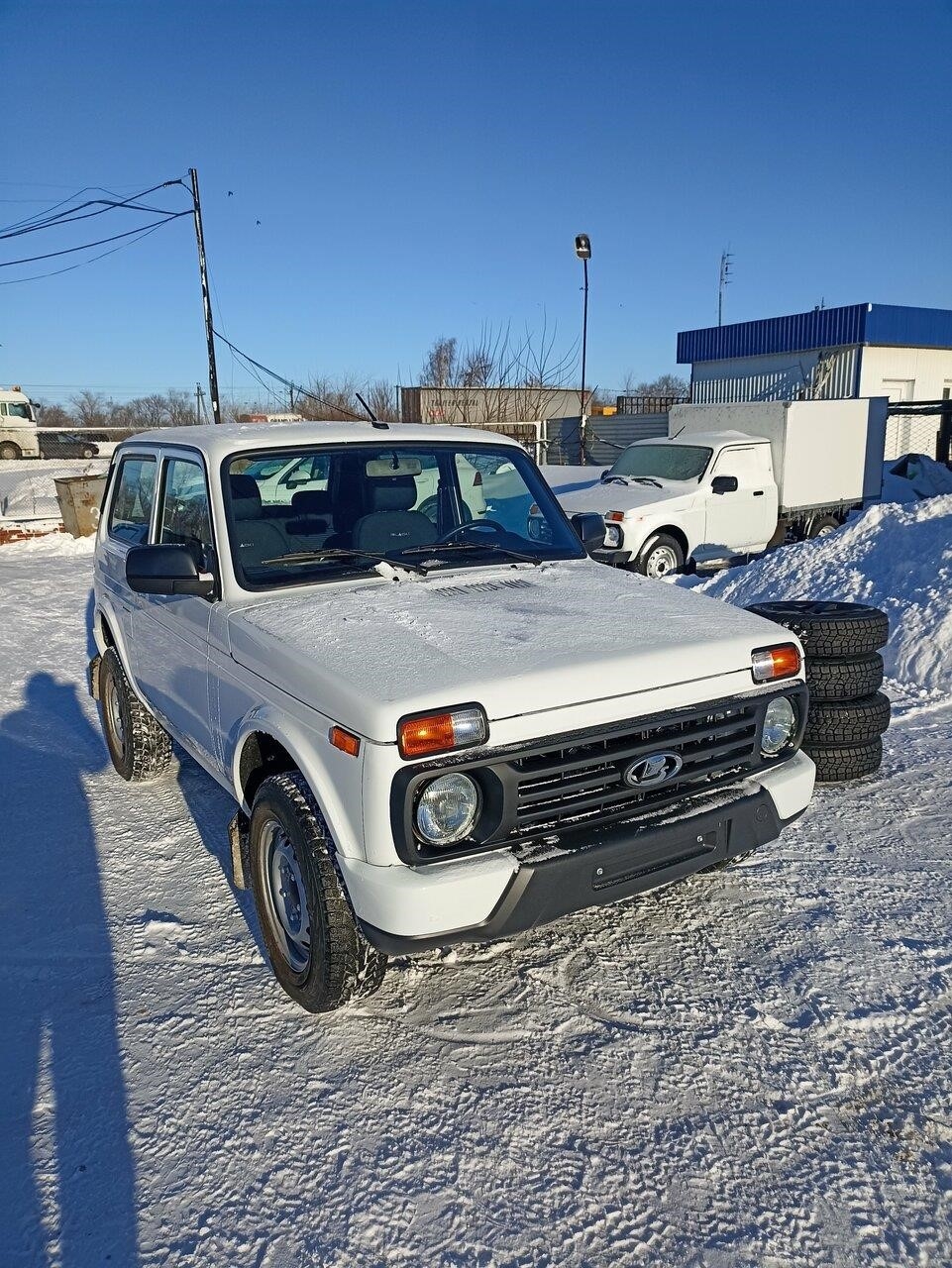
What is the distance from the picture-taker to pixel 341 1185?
2.40m

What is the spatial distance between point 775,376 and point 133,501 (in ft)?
101

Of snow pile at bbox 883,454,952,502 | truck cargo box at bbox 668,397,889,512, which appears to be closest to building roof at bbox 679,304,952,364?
snow pile at bbox 883,454,952,502

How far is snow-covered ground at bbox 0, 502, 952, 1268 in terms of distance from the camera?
2262 millimetres

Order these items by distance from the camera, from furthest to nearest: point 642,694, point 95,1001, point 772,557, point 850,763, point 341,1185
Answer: point 772,557 → point 850,763 → point 95,1001 → point 642,694 → point 341,1185

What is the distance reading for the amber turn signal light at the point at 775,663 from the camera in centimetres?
317

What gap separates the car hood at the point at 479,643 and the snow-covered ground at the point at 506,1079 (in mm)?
1139

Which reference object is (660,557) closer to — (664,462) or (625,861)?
(664,462)

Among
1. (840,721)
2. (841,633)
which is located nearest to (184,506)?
(841,633)

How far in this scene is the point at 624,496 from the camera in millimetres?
11078

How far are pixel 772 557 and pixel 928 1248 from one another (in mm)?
7615

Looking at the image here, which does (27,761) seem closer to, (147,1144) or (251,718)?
(251,718)

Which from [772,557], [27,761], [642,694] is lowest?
[27,761]

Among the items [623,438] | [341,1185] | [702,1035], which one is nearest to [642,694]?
[702,1035]

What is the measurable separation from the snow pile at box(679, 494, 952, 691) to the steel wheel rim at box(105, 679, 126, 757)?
5.19 metres
